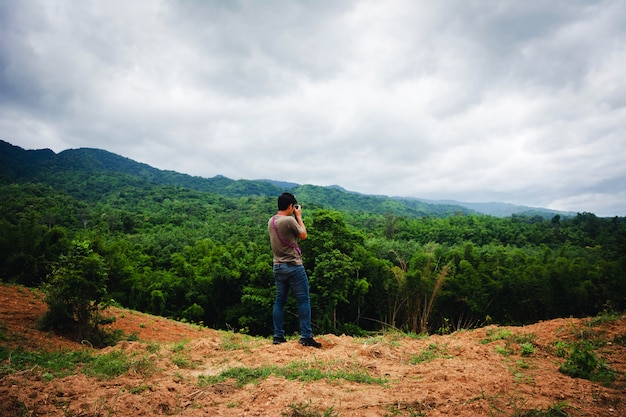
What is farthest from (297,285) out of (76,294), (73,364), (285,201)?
(76,294)

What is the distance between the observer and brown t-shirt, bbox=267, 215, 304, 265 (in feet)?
16.8

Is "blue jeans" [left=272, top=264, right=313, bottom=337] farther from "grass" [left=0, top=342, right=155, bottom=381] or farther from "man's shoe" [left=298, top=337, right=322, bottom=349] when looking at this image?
"grass" [left=0, top=342, right=155, bottom=381]

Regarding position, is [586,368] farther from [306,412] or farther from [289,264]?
[289,264]

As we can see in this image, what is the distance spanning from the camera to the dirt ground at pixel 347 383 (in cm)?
271

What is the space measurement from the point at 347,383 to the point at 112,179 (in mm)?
121564

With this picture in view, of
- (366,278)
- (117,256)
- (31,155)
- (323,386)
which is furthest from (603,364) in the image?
(31,155)

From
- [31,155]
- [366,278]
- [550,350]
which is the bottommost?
[366,278]

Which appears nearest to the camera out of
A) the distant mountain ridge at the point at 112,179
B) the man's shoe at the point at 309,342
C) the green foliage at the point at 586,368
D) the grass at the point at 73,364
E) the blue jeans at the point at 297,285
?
the green foliage at the point at 586,368

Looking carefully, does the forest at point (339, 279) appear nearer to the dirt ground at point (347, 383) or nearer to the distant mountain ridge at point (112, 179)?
the dirt ground at point (347, 383)

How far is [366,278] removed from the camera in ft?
65.4

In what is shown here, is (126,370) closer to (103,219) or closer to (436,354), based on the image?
(436,354)

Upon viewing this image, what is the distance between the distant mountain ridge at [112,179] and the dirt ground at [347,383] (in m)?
66.0

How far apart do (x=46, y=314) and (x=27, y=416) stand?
4.85 metres

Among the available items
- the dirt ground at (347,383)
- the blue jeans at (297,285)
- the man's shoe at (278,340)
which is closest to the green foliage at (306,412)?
the dirt ground at (347,383)
